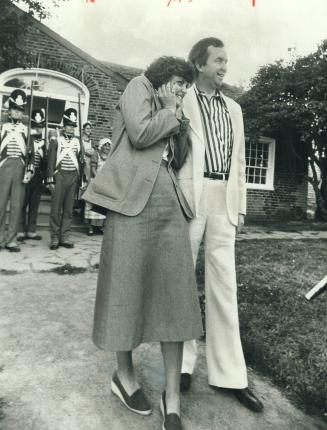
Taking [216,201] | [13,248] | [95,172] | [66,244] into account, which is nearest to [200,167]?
[216,201]

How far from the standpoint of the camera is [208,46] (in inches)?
101

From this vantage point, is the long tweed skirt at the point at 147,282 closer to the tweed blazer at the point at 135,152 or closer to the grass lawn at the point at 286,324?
the tweed blazer at the point at 135,152

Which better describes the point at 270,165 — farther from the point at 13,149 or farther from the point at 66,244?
the point at 13,149

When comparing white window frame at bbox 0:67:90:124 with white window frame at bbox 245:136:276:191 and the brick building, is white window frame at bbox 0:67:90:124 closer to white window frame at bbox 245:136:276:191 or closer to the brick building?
the brick building

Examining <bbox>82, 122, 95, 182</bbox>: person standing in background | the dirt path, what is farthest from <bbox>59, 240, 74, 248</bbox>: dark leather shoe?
the dirt path

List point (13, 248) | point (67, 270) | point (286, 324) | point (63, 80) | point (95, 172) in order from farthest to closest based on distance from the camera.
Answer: point (63, 80), point (95, 172), point (13, 248), point (67, 270), point (286, 324)

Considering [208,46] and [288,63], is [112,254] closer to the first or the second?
[208,46]

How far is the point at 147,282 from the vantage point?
214 centimetres

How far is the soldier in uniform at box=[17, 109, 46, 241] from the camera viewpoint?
278 inches

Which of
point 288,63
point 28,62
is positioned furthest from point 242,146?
point 288,63

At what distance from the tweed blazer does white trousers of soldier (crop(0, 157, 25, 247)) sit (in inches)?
171

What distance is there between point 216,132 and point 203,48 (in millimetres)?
523

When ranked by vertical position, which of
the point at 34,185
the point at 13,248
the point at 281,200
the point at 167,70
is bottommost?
the point at 13,248

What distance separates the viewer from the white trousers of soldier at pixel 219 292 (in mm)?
2473
